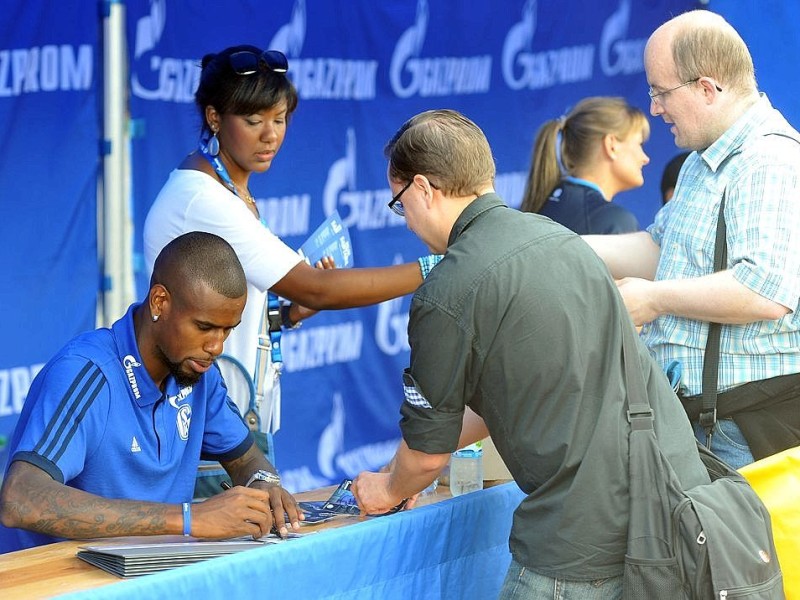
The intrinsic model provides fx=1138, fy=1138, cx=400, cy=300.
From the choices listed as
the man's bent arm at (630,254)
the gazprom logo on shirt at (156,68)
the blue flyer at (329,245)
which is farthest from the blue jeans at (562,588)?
the gazprom logo on shirt at (156,68)

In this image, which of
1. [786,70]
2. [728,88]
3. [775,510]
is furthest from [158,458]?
[786,70]

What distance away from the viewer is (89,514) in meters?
2.19

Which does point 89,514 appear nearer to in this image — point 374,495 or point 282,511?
point 282,511

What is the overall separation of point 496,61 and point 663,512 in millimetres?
3660

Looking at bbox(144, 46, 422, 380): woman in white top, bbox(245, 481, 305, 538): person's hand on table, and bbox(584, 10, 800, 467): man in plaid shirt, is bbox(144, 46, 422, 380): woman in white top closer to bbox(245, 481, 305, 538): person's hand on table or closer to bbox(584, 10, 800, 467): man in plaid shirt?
bbox(245, 481, 305, 538): person's hand on table

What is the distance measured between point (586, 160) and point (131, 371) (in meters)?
2.39

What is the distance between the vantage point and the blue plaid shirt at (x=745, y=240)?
2348mm

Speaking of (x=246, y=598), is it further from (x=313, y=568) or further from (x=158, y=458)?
(x=158, y=458)

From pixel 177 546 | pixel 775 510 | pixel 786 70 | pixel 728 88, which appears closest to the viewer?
pixel 177 546

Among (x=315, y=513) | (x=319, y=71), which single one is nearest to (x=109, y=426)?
(x=315, y=513)

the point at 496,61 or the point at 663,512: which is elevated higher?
the point at 496,61

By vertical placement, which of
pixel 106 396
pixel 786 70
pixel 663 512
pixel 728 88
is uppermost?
pixel 786 70

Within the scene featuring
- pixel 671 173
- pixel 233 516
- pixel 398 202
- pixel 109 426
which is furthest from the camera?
pixel 671 173

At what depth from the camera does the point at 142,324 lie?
2.49 m
